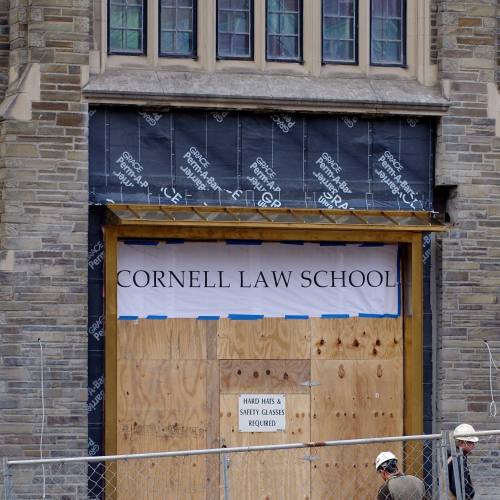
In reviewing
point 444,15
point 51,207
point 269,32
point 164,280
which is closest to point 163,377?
point 164,280

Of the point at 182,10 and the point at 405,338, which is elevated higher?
the point at 182,10

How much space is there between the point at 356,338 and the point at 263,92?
9.53 feet

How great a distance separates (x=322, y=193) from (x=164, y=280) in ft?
6.49

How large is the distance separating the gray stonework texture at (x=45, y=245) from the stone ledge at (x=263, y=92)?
46 cm

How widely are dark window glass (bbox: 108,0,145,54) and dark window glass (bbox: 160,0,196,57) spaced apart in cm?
23

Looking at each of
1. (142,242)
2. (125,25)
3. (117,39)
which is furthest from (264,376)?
(125,25)

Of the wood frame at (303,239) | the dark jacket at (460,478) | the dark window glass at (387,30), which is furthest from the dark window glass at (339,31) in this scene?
the dark jacket at (460,478)

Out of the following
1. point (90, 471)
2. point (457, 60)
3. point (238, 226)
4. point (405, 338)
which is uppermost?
point (457, 60)

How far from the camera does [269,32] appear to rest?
17.1 m

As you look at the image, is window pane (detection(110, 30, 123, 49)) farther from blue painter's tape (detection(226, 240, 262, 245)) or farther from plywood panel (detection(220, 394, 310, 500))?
plywood panel (detection(220, 394, 310, 500))

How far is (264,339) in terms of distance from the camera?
1691 centimetres

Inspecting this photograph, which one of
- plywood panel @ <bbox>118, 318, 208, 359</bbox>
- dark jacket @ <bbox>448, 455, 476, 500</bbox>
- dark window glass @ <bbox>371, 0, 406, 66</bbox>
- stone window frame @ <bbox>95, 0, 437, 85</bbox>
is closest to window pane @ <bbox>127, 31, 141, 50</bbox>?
stone window frame @ <bbox>95, 0, 437, 85</bbox>

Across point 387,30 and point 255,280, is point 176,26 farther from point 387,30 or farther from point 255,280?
point 255,280

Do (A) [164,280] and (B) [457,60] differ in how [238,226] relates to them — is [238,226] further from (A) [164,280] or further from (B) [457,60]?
(B) [457,60]
